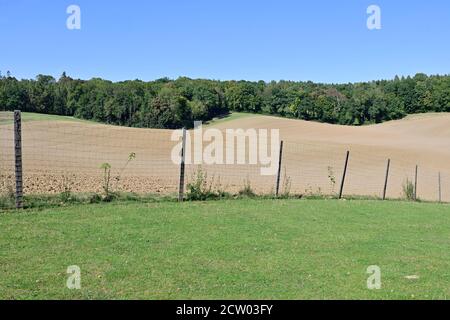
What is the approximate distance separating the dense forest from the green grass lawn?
2611 inches

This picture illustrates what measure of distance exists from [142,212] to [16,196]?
2929mm

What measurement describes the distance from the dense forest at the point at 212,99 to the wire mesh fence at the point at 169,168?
83.0 feet

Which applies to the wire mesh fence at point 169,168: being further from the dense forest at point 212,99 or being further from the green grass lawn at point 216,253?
the dense forest at point 212,99

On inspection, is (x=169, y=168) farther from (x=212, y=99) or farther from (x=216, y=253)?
(x=212, y=99)

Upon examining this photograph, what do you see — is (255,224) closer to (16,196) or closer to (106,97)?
(16,196)

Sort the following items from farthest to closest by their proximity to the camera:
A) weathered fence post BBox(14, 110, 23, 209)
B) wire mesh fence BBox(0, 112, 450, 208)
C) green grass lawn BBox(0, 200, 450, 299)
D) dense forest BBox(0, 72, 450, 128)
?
1. dense forest BBox(0, 72, 450, 128)
2. wire mesh fence BBox(0, 112, 450, 208)
3. weathered fence post BBox(14, 110, 23, 209)
4. green grass lawn BBox(0, 200, 450, 299)

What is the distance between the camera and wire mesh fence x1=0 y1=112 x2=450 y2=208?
746 inches

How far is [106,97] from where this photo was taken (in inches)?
3147

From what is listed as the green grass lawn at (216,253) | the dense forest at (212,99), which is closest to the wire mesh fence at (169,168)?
the green grass lawn at (216,253)

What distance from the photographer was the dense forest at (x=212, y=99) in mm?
78750

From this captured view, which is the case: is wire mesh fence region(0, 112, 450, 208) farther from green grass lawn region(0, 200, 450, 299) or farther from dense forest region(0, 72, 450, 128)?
dense forest region(0, 72, 450, 128)

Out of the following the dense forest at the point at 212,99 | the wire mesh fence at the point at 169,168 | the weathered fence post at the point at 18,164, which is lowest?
the wire mesh fence at the point at 169,168

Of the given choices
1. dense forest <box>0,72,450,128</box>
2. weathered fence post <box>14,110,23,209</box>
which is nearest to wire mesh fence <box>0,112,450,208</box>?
weathered fence post <box>14,110,23,209</box>

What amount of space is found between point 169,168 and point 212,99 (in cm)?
7516
